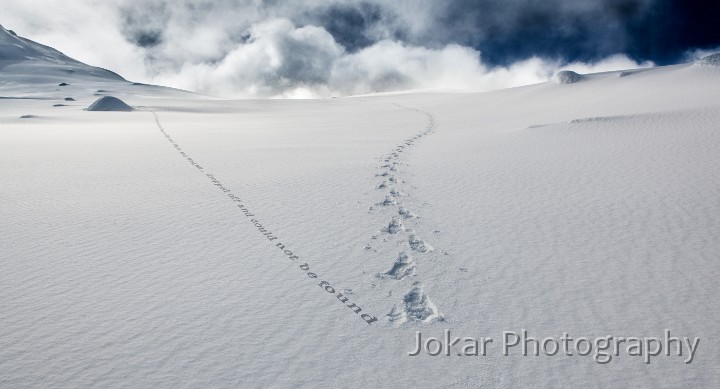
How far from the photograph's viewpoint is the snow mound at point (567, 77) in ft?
92.6

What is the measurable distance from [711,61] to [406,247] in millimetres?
24711

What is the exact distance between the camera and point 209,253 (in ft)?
17.6

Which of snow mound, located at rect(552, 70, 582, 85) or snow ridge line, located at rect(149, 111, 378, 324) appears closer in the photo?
snow ridge line, located at rect(149, 111, 378, 324)

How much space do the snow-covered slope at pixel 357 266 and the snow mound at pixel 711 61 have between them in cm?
1494

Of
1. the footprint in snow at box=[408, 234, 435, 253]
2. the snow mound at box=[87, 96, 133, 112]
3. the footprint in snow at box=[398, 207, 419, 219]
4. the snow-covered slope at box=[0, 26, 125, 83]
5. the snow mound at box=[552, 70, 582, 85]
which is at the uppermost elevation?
the snow-covered slope at box=[0, 26, 125, 83]

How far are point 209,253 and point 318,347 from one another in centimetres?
238

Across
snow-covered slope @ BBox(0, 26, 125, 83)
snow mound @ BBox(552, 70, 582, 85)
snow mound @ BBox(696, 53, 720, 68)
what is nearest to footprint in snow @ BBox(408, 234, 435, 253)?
snow mound @ BBox(696, 53, 720, 68)

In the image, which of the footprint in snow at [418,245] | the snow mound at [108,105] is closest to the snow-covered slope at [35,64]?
the snow mound at [108,105]

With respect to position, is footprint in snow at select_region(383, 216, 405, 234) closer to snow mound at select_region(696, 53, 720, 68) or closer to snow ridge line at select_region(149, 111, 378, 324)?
snow ridge line at select_region(149, 111, 378, 324)

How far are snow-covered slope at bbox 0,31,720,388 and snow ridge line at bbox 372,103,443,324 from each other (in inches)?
0.9

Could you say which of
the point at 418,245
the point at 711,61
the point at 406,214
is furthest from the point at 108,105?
the point at 711,61

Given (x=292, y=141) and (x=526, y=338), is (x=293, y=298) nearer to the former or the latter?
(x=526, y=338)

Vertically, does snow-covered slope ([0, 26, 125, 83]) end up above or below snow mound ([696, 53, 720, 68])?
above

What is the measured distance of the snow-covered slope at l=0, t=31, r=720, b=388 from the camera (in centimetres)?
330
